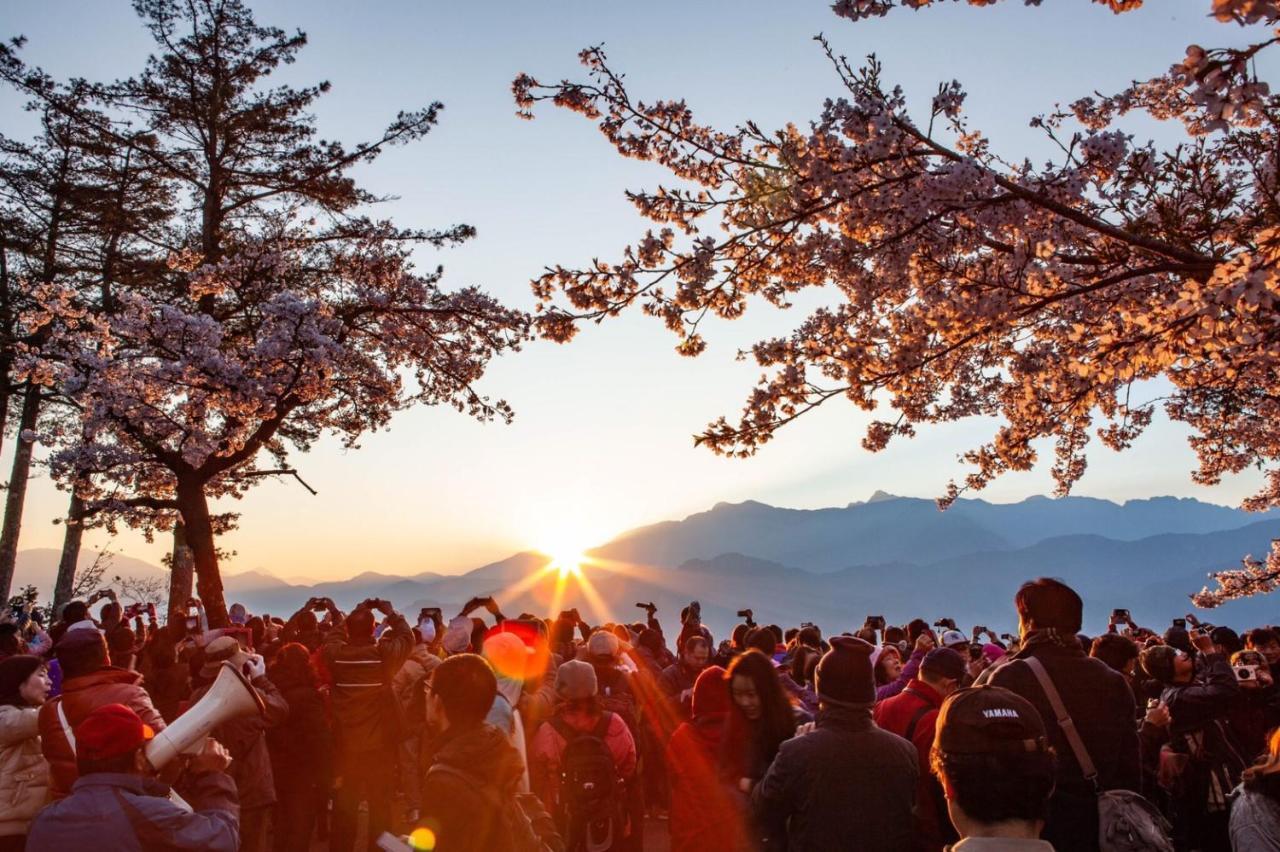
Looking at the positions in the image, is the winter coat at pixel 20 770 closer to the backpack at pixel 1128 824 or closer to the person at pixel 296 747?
the person at pixel 296 747

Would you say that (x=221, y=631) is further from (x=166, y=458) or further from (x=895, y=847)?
(x=166, y=458)

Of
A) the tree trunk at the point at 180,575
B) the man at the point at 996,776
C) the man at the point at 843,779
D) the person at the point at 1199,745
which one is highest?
the tree trunk at the point at 180,575

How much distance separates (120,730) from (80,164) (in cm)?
2172

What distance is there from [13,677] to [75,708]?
1.56 ft

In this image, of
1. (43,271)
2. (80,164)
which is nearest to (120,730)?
(80,164)

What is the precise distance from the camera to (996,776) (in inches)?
99.2

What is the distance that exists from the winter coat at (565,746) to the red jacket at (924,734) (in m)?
2.09

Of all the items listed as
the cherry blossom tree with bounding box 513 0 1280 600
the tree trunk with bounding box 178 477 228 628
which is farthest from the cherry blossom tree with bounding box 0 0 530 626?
the cherry blossom tree with bounding box 513 0 1280 600

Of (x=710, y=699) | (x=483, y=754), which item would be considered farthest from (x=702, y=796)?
(x=483, y=754)

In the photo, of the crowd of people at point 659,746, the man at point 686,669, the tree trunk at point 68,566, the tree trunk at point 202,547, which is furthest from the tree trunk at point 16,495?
the man at point 686,669

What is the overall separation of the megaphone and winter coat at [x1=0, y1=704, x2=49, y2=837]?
1.68 meters

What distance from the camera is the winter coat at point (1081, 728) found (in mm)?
4133

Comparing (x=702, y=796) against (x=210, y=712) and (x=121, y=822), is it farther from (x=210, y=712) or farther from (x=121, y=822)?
(x=121, y=822)

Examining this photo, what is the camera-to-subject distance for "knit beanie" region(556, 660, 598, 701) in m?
6.57
